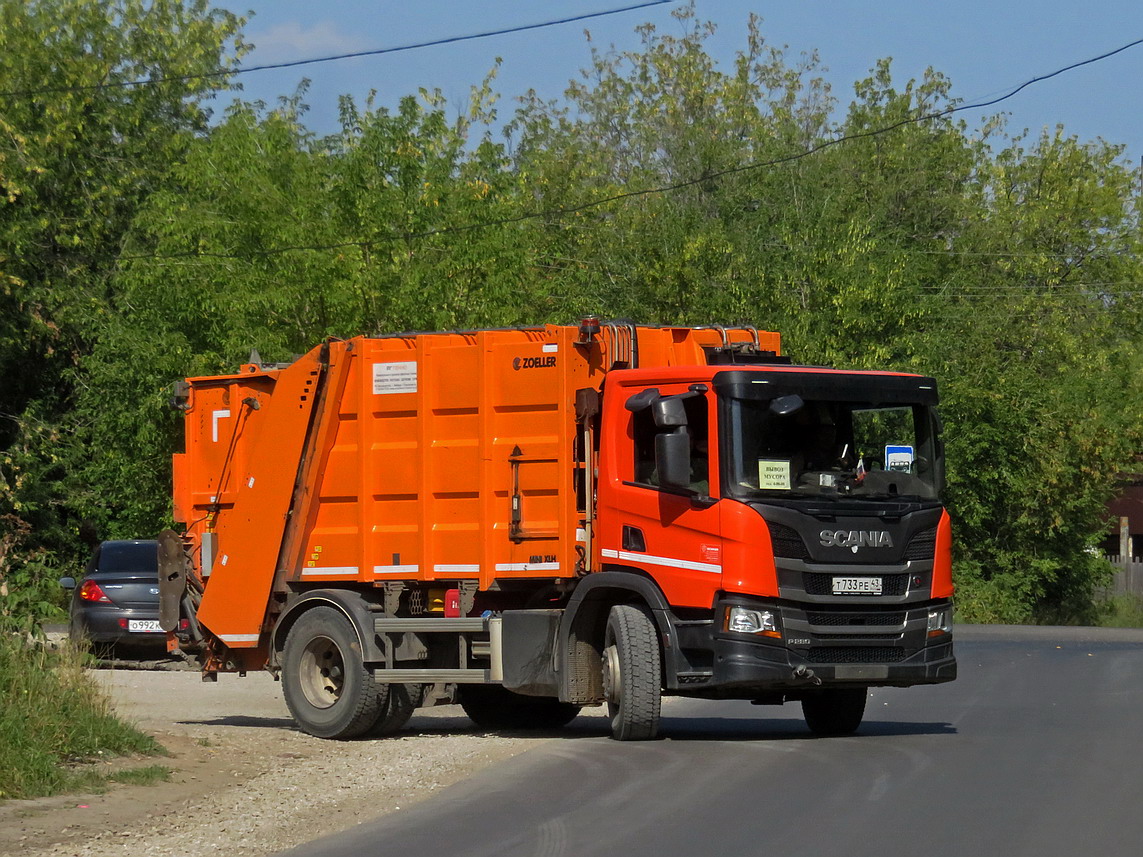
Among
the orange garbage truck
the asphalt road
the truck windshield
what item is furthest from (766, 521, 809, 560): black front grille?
the asphalt road

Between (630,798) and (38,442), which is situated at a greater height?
(38,442)

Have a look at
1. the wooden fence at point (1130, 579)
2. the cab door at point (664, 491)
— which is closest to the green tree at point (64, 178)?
the cab door at point (664, 491)

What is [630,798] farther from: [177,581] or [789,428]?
[177,581]

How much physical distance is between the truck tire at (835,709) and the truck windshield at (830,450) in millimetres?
1749

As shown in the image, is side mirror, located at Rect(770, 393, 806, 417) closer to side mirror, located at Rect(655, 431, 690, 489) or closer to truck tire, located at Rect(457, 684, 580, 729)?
side mirror, located at Rect(655, 431, 690, 489)

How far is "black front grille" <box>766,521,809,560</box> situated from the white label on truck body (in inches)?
136

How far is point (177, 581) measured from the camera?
15688mm

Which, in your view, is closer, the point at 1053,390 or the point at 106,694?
the point at 106,694

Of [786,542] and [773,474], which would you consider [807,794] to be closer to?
[786,542]

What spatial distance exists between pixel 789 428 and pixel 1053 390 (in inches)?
1274

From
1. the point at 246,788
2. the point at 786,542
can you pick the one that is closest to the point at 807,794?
the point at 786,542

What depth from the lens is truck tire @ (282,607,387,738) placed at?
14.0 meters

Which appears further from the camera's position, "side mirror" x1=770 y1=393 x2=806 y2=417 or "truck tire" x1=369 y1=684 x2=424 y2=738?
"truck tire" x1=369 y1=684 x2=424 y2=738

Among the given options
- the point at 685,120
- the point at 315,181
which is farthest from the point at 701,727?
the point at 685,120
